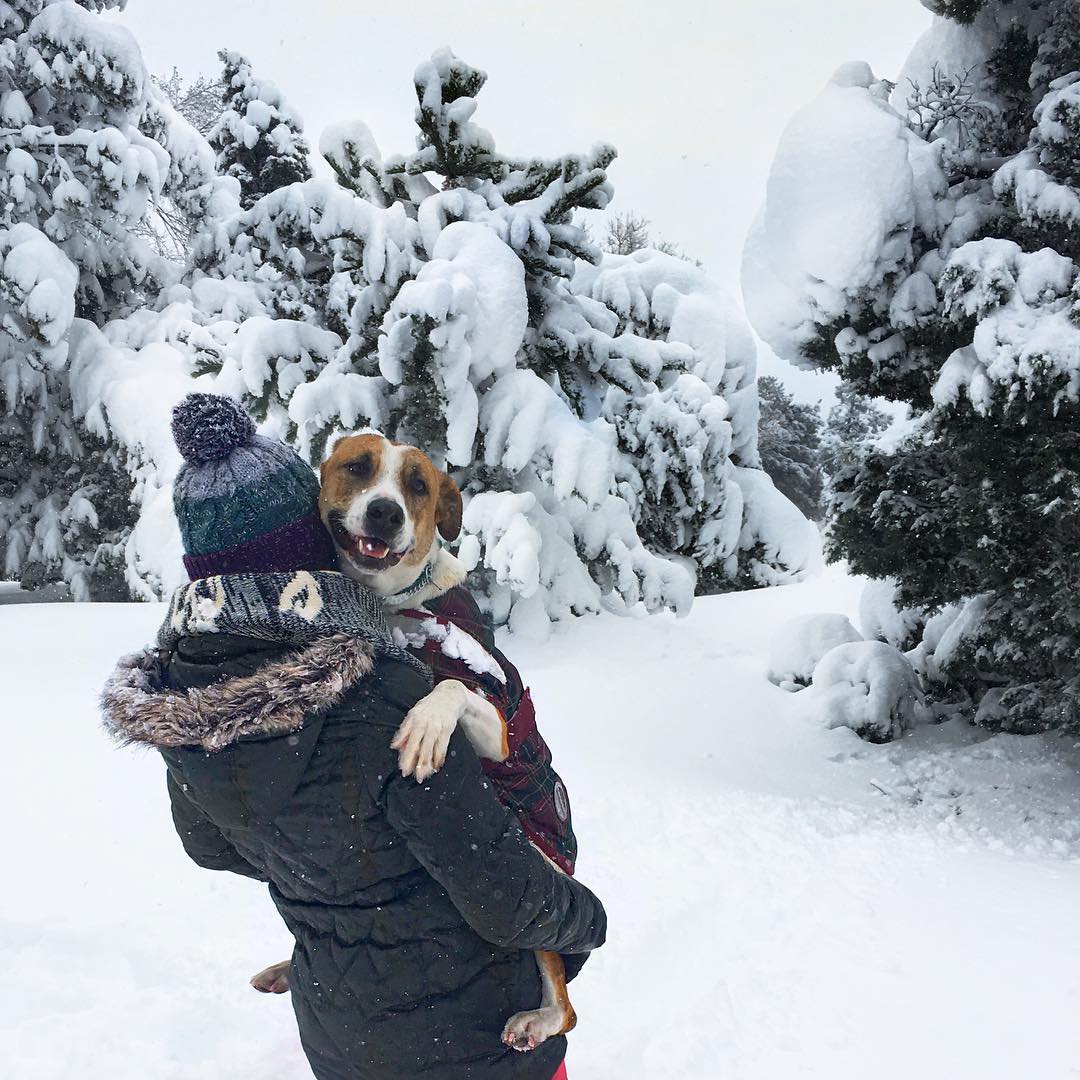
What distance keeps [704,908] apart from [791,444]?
20.9 meters

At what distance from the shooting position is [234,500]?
1.32 metres

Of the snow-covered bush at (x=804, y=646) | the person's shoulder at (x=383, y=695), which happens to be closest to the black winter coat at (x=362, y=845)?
the person's shoulder at (x=383, y=695)

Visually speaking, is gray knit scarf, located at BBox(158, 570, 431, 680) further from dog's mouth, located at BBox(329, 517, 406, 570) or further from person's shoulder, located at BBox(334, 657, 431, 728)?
dog's mouth, located at BBox(329, 517, 406, 570)

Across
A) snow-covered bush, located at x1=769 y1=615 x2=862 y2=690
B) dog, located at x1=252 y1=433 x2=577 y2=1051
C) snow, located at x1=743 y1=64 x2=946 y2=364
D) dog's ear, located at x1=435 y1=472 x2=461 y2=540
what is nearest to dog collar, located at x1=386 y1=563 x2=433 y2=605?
dog, located at x1=252 y1=433 x2=577 y2=1051

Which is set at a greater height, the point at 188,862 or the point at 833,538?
the point at 833,538

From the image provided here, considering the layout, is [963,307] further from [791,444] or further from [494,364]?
[791,444]

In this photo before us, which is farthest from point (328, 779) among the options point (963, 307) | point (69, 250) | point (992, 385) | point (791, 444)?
point (791, 444)

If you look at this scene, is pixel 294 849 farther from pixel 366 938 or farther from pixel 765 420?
pixel 765 420

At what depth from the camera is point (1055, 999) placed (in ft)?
9.99

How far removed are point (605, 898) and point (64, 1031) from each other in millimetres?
2180

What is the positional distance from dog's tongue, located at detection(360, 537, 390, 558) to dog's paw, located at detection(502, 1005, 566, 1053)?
856 millimetres

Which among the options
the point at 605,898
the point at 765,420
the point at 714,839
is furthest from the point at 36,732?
the point at 765,420

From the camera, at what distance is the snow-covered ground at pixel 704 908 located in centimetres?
294

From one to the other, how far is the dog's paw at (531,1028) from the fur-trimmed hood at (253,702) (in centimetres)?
68
